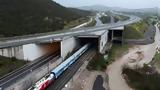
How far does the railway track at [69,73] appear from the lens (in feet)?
127

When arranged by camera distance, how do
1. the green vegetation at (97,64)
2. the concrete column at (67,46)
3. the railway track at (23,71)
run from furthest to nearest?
the concrete column at (67,46), the green vegetation at (97,64), the railway track at (23,71)

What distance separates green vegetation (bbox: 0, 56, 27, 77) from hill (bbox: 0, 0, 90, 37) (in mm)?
23887

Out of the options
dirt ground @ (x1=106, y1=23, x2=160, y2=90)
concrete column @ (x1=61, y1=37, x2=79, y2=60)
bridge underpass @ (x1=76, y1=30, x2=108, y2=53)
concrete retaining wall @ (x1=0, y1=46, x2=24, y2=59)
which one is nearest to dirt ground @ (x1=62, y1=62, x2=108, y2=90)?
dirt ground @ (x1=106, y1=23, x2=160, y2=90)

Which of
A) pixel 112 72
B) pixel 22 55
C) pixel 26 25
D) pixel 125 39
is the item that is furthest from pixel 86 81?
pixel 26 25

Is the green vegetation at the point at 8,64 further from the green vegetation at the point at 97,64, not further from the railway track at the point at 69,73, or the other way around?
the green vegetation at the point at 97,64

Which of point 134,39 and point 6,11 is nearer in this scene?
point 134,39

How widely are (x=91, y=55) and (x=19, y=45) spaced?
1993 centimetres

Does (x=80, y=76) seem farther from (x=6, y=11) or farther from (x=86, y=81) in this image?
(x=6, y=11)

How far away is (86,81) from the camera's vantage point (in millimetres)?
42906

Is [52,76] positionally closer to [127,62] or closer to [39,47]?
[39,47]

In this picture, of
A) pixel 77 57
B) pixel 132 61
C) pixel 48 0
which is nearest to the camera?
pixel 77 57

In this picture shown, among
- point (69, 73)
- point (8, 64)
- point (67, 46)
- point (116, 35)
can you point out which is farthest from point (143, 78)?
point (116, 35)

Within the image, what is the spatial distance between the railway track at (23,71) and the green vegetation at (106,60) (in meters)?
9.08

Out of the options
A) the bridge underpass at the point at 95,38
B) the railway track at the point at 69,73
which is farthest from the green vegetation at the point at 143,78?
the bridge underpass at the point at 95,38
